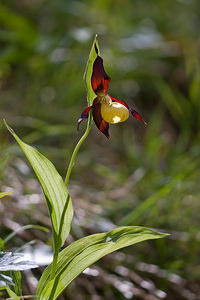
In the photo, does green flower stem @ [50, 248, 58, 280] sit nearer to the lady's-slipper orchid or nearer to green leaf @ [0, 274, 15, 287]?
green leaf @ [0, 274, 15, 287]

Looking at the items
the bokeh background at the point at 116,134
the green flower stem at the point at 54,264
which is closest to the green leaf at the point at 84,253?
the green flower stem at the point at 54,264

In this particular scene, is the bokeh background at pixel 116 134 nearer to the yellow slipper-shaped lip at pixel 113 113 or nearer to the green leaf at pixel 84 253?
the green leaf at pixel 84 253

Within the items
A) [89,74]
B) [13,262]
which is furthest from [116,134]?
[13,262]

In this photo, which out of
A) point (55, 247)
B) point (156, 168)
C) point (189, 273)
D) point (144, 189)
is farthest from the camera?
point (156, 168)

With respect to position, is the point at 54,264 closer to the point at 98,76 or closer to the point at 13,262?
the point at 13,262

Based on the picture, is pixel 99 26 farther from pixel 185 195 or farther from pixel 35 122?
pixel 185 195

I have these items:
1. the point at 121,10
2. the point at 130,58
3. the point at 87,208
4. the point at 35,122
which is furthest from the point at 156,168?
the point at 121,10
